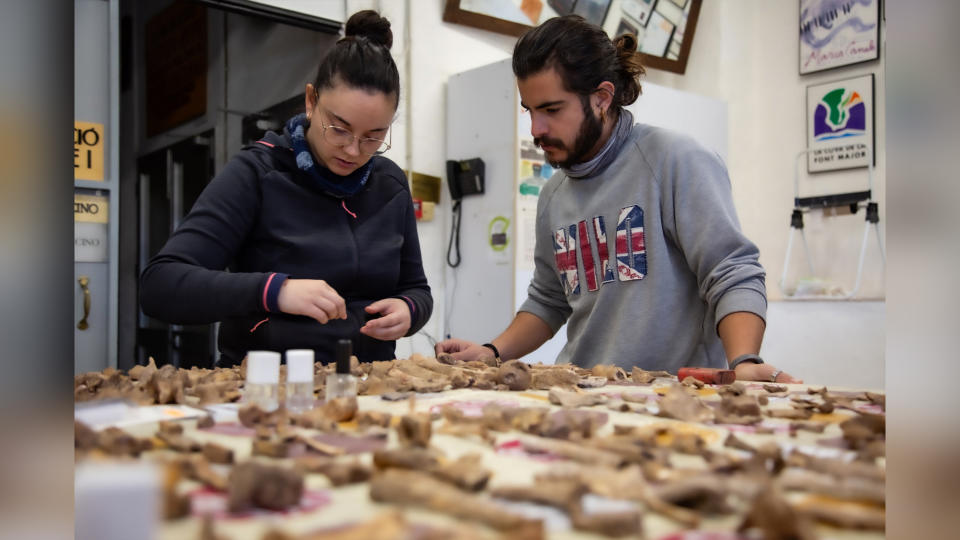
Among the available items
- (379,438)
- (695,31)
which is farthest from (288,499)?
(695,31)

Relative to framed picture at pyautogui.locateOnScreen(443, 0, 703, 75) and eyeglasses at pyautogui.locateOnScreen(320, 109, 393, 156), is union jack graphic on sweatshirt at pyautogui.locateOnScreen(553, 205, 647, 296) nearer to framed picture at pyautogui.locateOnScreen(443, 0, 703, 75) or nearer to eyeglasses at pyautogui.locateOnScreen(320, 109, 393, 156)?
eyeglasses at pyautogui.locateOnScreen(320, 109, 393, 156)

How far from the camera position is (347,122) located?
1.29 m

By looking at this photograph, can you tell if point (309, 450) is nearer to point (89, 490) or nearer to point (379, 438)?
point (379, 438)

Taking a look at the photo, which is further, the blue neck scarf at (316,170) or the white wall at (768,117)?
the white wall at (768,117)

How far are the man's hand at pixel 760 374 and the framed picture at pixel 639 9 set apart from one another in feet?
9.48

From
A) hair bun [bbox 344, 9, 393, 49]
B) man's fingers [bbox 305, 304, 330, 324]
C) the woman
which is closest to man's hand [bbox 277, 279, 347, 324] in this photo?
man's fingers [bbox 305, 304, 330, 324]

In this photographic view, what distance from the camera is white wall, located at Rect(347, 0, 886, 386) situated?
9.93 ft

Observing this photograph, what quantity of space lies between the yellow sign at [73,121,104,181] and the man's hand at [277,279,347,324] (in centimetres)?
172

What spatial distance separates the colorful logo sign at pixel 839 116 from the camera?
334 centimetres

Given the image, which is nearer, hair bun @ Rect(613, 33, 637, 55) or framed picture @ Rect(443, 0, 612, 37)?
hair bun @ Rect(613, 33, 637, 55)

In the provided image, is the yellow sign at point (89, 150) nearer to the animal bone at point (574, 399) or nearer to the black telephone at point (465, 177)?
the black telephone at point (465, 177)

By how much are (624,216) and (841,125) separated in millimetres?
2468

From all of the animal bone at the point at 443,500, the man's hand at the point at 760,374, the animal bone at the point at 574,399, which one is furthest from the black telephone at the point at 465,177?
the animal bone at the point at 443,500

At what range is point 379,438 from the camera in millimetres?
604
